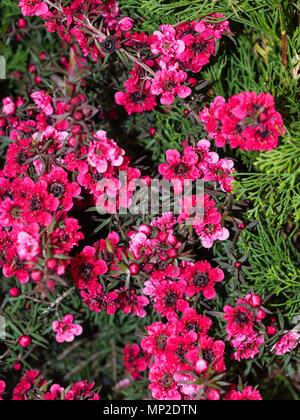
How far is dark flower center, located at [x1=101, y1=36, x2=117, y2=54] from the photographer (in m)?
0.99

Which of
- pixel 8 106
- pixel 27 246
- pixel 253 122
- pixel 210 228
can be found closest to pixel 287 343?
pixel 210 228

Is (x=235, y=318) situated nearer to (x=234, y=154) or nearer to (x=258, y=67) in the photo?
(x=234, y=154)

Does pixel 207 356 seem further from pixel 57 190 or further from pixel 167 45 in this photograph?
pixel 167 45

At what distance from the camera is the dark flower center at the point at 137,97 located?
111 centimetres

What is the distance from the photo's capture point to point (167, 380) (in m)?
0.95

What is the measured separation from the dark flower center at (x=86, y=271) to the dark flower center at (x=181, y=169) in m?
0.34

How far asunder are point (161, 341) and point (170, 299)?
0.36 feet

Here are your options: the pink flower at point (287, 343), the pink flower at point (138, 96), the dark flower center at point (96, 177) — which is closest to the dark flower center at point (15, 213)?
the dark flower center at point (96, 177)

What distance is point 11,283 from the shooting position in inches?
52.3

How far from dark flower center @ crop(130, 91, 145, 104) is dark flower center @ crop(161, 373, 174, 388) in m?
0.73

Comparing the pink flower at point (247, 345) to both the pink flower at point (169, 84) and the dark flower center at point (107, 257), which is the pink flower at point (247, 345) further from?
the pink flower at point (169, 84)

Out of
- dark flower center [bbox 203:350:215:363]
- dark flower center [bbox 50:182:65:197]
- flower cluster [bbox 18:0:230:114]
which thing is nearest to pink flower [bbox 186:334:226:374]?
dark flower center [bbox 203:350:215:363]
